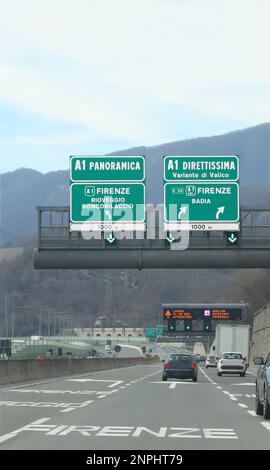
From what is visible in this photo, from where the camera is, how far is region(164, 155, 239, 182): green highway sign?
38719mm

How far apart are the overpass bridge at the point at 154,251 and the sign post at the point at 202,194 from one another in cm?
51

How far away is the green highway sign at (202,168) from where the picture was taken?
38719 mm

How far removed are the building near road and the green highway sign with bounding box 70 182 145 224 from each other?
1799 inches

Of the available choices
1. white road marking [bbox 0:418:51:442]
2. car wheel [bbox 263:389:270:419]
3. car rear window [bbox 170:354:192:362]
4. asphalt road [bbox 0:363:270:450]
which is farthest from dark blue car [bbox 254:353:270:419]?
car rear window [bbox 170:354:192:362]

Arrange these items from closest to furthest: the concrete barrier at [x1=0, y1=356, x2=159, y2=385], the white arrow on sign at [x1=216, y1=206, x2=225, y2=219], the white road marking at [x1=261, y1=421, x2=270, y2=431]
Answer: the white road marking at [x1=261, y1=421, x2=270, y2=431], the concrete barrier at [x1=0, y1=356, x2=159, y2=385], the white arrow on sign at [x1=216, y1=206, x2=225, y2=219]

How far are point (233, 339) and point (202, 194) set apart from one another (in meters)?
33.8

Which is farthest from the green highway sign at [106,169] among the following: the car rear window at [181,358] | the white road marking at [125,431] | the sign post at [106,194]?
the white road marking at [125,431]

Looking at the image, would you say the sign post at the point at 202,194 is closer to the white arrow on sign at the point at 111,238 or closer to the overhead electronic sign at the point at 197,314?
the white arrow on sign at the point at 111,238

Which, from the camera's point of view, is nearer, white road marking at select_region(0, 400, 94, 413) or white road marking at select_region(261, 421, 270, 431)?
white road marking at select_region(261, 421, 270, 431)

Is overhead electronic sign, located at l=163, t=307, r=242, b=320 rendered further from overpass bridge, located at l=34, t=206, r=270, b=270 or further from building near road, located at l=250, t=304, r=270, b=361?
overpass bridge, located at l=34, t=206, r=270, b=270

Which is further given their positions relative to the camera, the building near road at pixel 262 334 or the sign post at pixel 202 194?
the building near road at pixel 262 334
